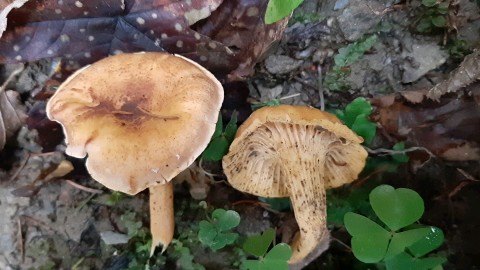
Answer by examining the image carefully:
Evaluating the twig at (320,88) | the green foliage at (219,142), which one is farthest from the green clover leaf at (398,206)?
the green foliage at (219,142)

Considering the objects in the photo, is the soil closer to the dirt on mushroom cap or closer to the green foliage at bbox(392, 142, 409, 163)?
the green foliage at bbox(392, 142, 409, 163)

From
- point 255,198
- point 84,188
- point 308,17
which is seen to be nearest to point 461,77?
point 308,17

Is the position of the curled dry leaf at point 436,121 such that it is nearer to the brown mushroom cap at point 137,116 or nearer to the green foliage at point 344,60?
the green foliage at point 344,60

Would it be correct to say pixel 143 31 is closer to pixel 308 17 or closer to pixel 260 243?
pixel 308 17

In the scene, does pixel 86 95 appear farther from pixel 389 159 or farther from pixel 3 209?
pixel 389 159

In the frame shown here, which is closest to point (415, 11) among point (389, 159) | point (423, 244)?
point (389, 159)

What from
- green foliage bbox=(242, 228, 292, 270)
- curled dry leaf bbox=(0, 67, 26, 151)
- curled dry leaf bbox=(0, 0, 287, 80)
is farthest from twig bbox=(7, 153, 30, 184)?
green foliage bbox=(242, 228, 292, 270)

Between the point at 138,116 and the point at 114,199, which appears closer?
the point at 138,116
